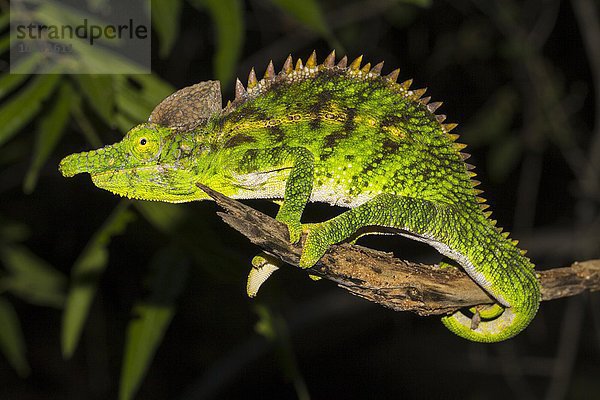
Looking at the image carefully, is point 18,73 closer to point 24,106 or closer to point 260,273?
point 24,106

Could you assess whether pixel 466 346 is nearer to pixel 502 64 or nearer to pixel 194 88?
pixel 502 64

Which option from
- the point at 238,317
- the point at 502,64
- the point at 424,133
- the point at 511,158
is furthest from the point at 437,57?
the point at 424,133

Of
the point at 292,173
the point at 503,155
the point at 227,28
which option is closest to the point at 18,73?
the point at 227,28

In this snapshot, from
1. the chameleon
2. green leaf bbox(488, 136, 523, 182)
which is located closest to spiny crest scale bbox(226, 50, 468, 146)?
the chameleon

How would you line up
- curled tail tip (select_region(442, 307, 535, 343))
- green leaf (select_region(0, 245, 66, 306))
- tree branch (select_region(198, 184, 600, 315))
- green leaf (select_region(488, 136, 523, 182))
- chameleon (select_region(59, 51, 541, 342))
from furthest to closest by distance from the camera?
1. green leaf (select_region(488, 136, 523, 182))
2. green leaf (select_region(0, 245, 66, 306))
3. curled tail tip (select_region(442, 307, 535, 343))
4. chameleon (select_region(59, 51, 541, 342))
5. tree branch (select_region(198, 184, 600, 315))

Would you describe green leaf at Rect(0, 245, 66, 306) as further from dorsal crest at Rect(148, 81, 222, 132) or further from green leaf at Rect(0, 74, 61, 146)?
dorsal crest at Rect(148, 81, 222, 132)

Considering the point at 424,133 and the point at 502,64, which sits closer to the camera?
the point at 424,133
